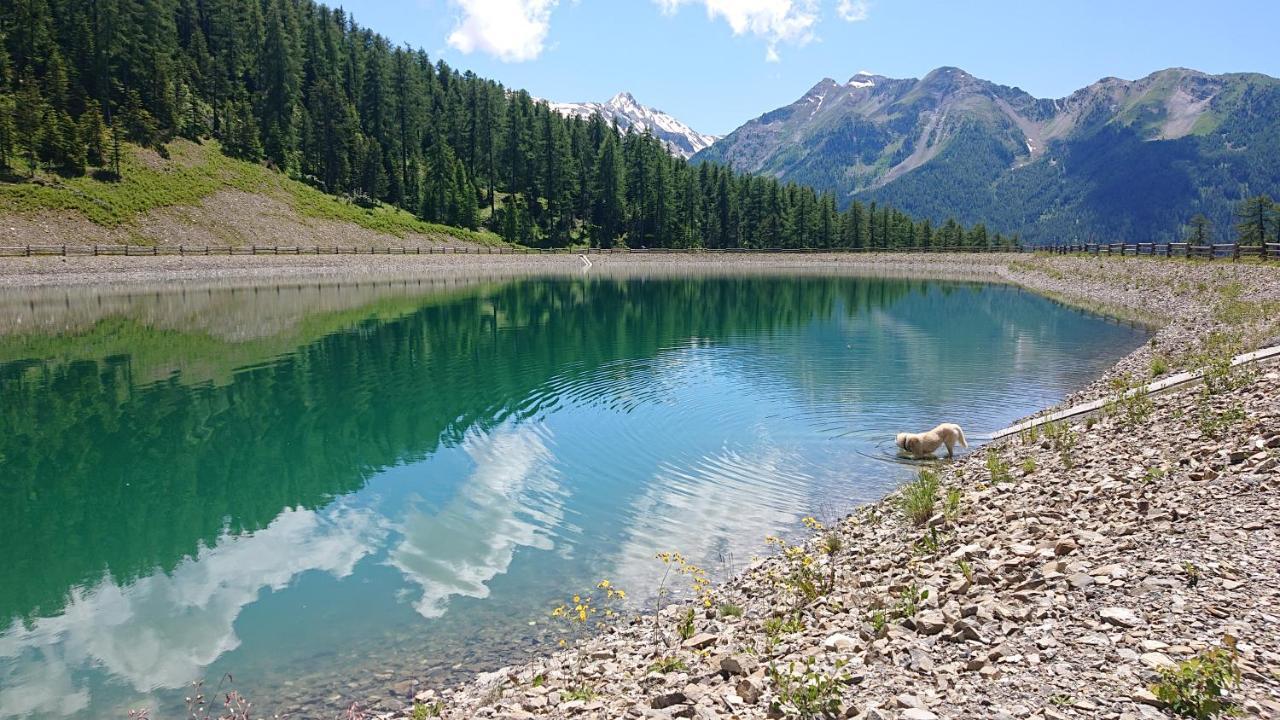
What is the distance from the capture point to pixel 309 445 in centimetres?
Answer: 2288

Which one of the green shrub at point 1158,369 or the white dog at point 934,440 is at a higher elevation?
the green shrub at point 1158,369

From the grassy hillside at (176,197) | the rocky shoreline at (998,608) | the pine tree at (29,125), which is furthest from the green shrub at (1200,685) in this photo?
the pine tree at (29,125)

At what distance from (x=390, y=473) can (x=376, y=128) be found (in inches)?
6396

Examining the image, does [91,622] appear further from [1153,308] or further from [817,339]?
[1153,308]

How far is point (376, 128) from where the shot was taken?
164375mm

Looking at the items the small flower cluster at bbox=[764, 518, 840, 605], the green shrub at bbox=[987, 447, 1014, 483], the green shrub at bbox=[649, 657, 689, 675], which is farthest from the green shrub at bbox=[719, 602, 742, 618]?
the green shrub at bbox=[987, 447, 1014, 483]

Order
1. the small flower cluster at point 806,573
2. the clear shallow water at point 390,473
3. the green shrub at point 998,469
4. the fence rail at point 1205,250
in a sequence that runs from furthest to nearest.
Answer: the fence rail at point 1205,250 → the green shrub at point 998,469 → the clear shallow water at point 390,473 → the small flower cluster at point 806,573

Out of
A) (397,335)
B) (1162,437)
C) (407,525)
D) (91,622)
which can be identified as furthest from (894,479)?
(397,335)

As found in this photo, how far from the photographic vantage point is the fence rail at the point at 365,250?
260 feet

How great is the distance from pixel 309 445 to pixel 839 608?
60.0 feet

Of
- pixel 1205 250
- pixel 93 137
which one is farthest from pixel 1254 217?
pixel 93 137

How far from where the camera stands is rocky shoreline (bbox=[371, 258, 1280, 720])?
6.79 m

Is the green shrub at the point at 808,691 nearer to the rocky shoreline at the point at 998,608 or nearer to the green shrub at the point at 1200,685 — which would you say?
the rocky shoreline at the point at 998,608

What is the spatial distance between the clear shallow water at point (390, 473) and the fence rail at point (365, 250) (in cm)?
3932
